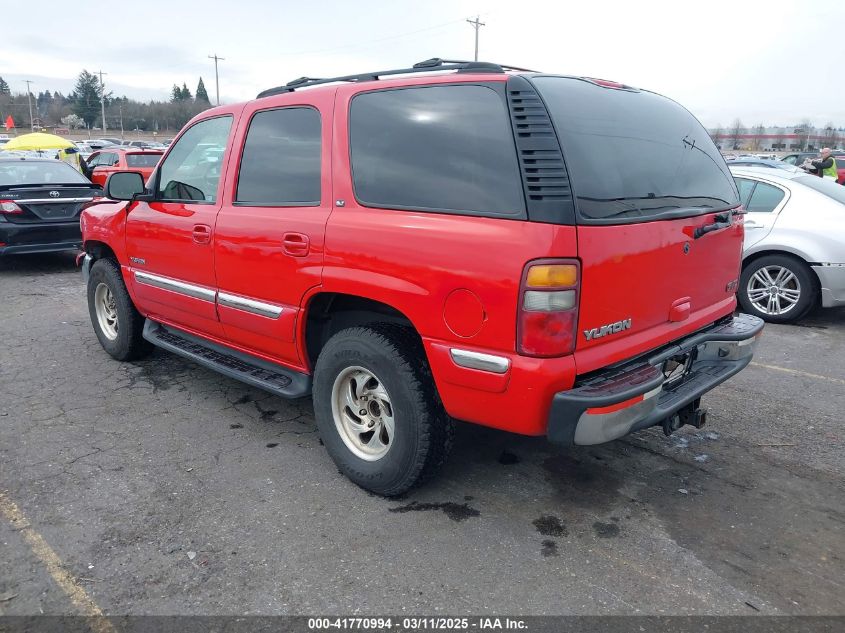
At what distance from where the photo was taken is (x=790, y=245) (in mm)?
6625

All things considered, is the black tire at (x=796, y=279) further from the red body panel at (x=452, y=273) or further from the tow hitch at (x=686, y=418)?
the tow hitch at (x=686, y=418)

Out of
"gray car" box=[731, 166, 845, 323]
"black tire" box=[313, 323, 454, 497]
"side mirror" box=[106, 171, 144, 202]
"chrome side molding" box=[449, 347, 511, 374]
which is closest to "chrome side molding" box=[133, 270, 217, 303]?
"side mirror" box=[106, 171, 144, 202]

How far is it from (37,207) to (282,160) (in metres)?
6.95

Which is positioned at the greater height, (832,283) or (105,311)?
(832,283)

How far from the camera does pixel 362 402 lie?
336cm

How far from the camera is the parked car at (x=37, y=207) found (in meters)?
8.73

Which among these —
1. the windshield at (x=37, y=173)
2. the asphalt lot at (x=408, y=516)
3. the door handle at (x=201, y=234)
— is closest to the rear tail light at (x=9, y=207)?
the windshield at (x=37, y=173)

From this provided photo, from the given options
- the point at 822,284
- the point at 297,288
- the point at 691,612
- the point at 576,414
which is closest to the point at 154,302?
the point at 297,288

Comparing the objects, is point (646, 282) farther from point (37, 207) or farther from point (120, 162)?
point (120, 162)

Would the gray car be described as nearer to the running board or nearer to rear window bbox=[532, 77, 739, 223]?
rear window bbox=[532, 77, 739, 223]

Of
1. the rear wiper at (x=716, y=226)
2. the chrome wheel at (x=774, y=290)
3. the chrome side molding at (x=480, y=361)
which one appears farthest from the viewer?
the chrome wheel at (x=774, y=290)

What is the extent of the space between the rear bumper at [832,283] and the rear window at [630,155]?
11.8ft

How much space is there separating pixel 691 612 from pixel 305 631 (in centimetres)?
147

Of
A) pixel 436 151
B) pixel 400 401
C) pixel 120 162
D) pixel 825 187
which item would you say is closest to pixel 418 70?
pixel 436 151
